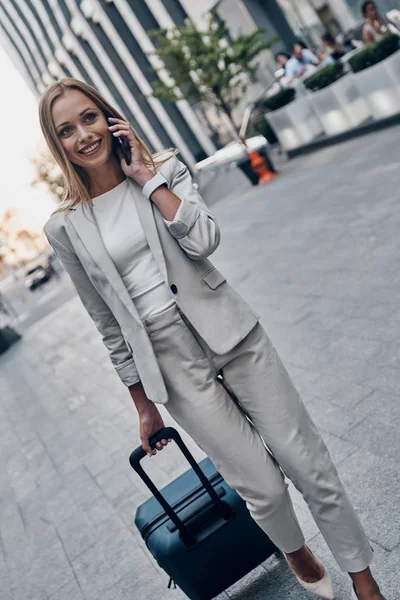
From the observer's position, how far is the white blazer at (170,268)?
2271 mm

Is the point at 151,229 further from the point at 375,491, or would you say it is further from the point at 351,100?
the point at 351,100

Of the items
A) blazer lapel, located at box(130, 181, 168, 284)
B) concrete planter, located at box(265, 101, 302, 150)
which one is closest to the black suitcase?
blazer lapel, located at box(130, 181, 168, 284)

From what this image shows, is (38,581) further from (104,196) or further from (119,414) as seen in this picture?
(104,196)

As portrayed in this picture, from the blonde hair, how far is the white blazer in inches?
1.8

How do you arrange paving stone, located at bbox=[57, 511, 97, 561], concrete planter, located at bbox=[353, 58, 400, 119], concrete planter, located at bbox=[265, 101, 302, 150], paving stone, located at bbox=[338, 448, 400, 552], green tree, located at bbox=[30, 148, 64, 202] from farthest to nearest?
green tree, located at bbox=[30, 148, 64, 202], concrete planter, located at bbox=[265, 101, 302, 150], concrete planter, located at bbox=[353, 58, 400, 119], paving stone, located at bbox=[57, 511, 97, 561], paving stone, located at bbox=[338, 448, 400, 552]

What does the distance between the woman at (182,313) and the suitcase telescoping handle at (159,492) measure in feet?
0.47

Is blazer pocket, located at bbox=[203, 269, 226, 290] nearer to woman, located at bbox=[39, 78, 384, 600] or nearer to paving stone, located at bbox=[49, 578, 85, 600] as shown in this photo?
woman, located at bbox=[39, 78, 384, 600]

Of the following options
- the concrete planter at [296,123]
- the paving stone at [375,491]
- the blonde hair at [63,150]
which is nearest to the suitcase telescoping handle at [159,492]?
the paving stone at [375,491]

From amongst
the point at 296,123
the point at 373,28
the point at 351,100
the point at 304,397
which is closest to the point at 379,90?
the point at 351,100

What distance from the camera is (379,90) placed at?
11234 millimetres

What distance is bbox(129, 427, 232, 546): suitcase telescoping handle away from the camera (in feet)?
8.43

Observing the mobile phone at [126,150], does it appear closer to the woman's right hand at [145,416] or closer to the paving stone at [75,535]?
the woman's right hand at [145,416]

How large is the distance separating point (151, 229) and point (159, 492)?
1194 mm

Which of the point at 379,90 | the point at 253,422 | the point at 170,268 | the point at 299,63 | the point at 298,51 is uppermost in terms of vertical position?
the point at 298,51
